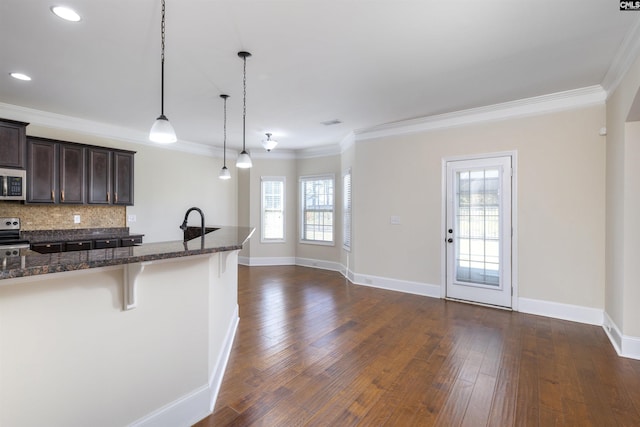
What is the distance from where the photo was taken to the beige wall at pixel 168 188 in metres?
5.54

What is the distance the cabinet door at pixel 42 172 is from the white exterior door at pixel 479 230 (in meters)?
5.70

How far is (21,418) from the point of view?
1280 millimetres

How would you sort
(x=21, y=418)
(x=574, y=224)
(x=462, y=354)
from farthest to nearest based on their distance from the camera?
(x=574, y=224), (x=462, y=354), (x=21, y=418)

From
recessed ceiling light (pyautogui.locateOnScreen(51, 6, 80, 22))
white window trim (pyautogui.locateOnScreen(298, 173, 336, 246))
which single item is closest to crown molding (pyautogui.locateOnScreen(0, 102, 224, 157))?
white window trim (pyautogui.locateOnScreen(298, 173, 336, 246))

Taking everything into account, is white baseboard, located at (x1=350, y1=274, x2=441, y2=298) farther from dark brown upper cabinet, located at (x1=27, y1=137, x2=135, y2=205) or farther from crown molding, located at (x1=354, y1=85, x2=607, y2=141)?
dark brown upper cabinet, located at (x1=27, y1=137, x2=135, y2=205)

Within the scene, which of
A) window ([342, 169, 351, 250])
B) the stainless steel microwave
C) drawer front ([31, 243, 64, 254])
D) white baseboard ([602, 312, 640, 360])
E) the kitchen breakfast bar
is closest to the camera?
the kitchen breakfast bar

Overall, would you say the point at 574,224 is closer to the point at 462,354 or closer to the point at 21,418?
the point at 462,354

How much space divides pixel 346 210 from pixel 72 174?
4.60 metres

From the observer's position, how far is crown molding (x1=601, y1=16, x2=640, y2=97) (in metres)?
2.48

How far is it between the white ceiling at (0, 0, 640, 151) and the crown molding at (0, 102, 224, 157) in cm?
19

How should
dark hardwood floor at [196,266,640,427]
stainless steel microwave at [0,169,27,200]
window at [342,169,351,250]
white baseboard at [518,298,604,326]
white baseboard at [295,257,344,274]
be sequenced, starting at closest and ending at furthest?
dark hardwood floor at [196,266,640,427] < white baseboard at [518,298,604,326] < stainless steel microwave at [0,169,27,200] < window at [342,169,351,250] < white baseboard at [295,257,344,274]

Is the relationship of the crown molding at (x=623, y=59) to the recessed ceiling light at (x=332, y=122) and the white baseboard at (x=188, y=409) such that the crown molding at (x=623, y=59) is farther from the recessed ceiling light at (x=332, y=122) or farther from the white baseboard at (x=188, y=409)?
the white baseboard at (x=188, y=409)

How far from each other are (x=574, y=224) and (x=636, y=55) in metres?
1.92

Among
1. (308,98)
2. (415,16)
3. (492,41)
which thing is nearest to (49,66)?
(308,98)
